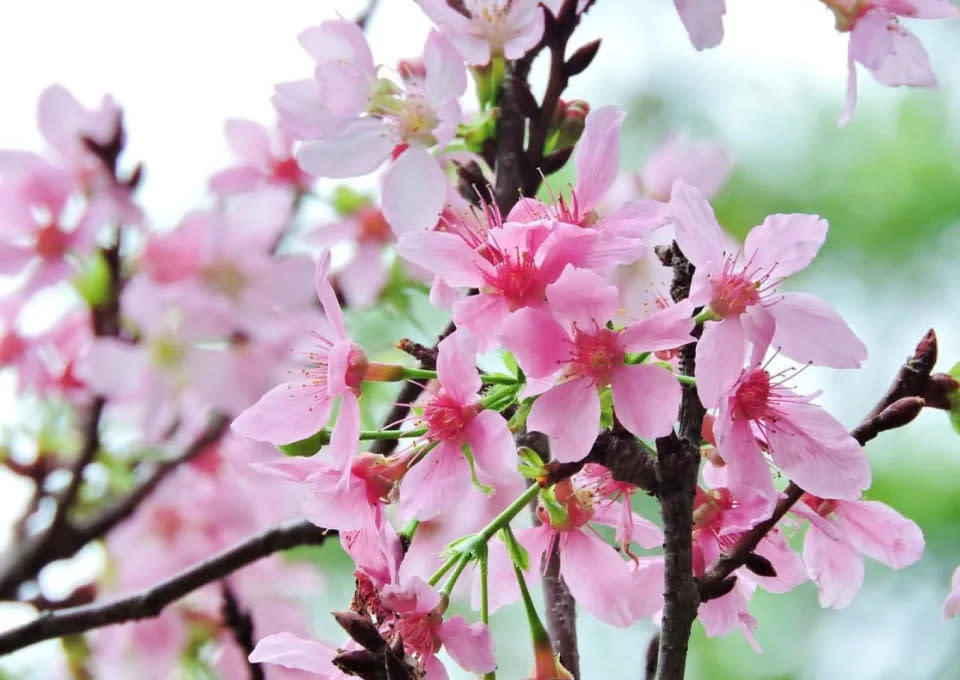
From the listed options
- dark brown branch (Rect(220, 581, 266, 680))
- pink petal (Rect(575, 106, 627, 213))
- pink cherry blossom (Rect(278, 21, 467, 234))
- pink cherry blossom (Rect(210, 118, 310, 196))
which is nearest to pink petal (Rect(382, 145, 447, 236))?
pink cherry blossom (Rect(278, 21, 467, 234))

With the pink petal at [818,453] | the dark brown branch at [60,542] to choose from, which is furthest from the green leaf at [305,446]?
the dark brown branch at [60,542]

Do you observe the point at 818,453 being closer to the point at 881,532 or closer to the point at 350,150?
the point at 881,532

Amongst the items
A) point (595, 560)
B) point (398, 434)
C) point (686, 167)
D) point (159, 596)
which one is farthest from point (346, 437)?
point (686, 167)

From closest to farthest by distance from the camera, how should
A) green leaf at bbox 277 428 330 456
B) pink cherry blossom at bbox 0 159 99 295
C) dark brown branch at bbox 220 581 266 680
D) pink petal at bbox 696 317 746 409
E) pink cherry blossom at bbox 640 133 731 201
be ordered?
pink petal at bbox 696 317 746 409 → green leaf at bbox 277 428 330 456 → dark brown branch at bbox 220 581 266 680 → pink cherry blossom at bbox 640 133 731 201 → pink cherry blossom at bbox 0 159 99 295

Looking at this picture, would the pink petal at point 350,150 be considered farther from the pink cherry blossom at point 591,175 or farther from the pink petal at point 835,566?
the pink petal at point 835,566

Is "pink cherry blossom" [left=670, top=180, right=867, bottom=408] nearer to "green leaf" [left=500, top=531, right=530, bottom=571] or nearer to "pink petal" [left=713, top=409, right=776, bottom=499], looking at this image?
"pink petal" [left=713, top=409, right=776, bottom=499]

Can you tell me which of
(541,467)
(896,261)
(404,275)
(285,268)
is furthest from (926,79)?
(896,261)

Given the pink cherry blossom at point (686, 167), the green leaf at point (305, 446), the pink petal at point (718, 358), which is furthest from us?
the pink cherry blossom at point (686, 167)

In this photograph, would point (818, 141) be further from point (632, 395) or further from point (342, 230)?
point (632, 395)
